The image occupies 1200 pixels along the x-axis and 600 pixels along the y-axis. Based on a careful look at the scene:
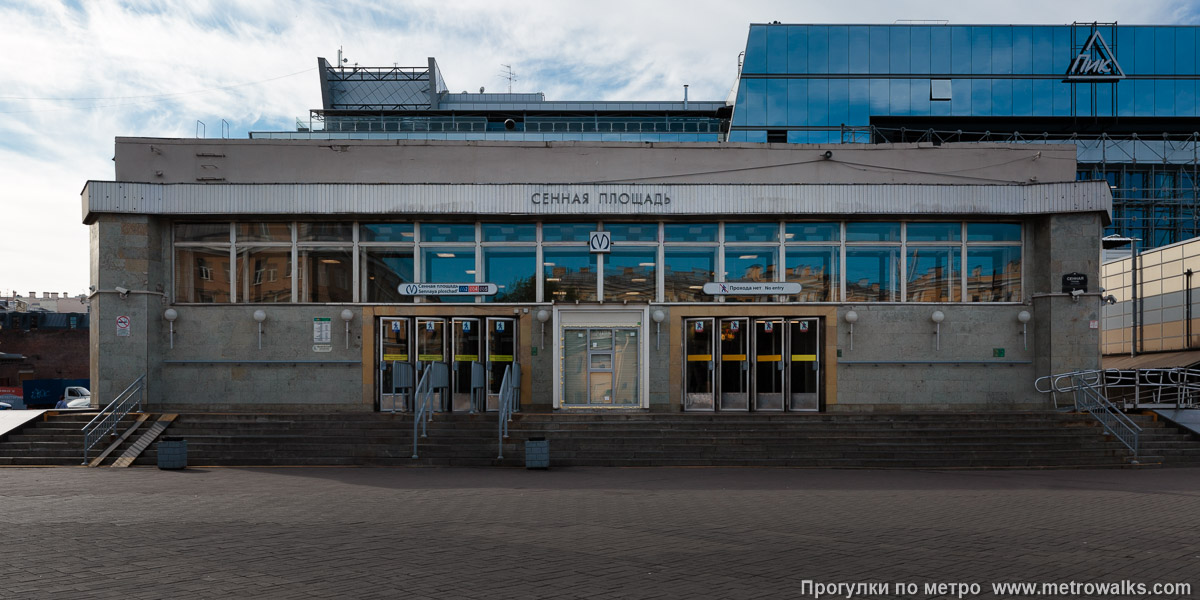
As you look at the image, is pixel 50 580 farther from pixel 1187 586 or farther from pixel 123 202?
pixel 123 202

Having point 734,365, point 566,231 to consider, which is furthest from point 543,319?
point 734,365

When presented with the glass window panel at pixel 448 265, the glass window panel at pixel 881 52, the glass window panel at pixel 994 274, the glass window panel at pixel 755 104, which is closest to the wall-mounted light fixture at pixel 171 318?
the glass window panel at pixel 448 265

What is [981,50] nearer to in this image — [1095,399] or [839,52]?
[839,52]

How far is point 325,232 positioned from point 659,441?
9.32m

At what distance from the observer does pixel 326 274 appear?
2233cm

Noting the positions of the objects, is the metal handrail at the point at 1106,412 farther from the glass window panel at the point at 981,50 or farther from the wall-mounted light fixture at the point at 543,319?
the glass window panel at the point at 981,50

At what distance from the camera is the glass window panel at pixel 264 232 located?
878 inches

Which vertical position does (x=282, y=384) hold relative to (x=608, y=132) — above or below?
below

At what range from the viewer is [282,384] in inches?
866

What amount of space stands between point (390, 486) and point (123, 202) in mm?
11312

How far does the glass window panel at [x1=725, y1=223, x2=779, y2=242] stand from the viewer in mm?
22547

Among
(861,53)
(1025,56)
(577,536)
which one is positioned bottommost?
(577,536)

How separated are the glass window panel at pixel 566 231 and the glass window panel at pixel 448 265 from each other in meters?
1.73

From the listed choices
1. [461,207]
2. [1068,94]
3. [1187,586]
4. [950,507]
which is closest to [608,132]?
[1068,94]
